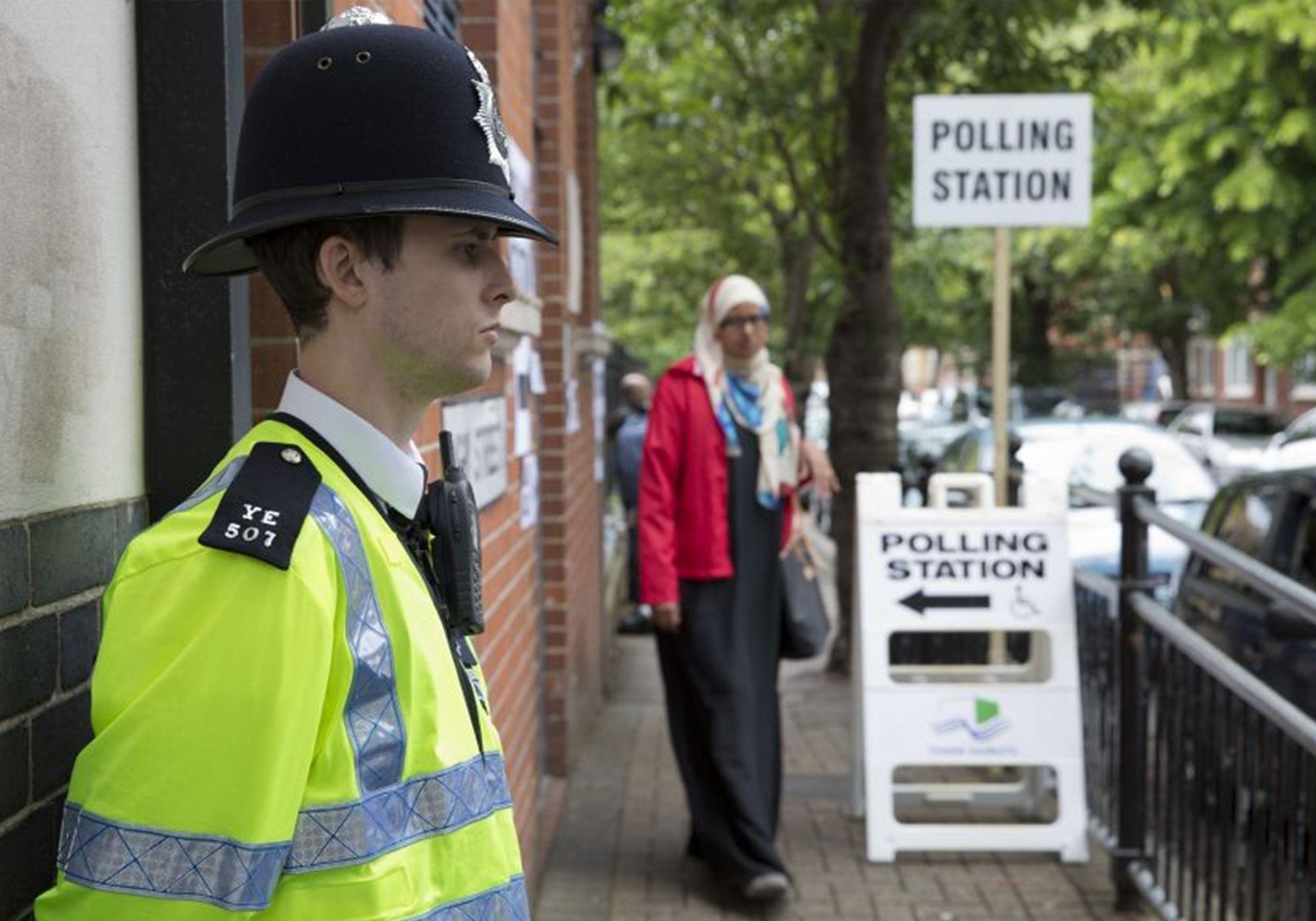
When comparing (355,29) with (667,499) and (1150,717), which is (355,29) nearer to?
(667,499)

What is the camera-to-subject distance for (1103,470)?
1209 cm

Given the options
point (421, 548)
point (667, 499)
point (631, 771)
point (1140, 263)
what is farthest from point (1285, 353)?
point (421, 548)

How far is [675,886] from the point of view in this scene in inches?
238

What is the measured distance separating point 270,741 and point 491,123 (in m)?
0.73

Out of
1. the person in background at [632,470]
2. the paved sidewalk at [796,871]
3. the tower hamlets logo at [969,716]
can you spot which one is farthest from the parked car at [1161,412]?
the tower hamlets logo at [969,716]

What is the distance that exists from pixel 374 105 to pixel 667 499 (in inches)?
163

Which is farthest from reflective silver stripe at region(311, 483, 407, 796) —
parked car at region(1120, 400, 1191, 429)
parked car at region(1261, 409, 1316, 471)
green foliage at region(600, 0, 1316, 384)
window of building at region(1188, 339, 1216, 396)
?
window of building at region(1188, 339, 1216, 396)

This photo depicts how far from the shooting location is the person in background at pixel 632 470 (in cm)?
1316

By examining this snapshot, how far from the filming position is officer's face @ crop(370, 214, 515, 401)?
189cm

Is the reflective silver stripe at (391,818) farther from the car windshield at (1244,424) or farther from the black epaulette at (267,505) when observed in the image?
the car windshield at (1244,424)

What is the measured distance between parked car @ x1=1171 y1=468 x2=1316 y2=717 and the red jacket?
1.72 meters

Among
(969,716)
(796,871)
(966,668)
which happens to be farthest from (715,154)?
(796,871)

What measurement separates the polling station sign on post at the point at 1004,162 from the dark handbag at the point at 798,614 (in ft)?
6.60

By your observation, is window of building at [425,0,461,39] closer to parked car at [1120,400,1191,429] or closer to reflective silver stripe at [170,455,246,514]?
reflective silver stripe at [170,455,246,514]
